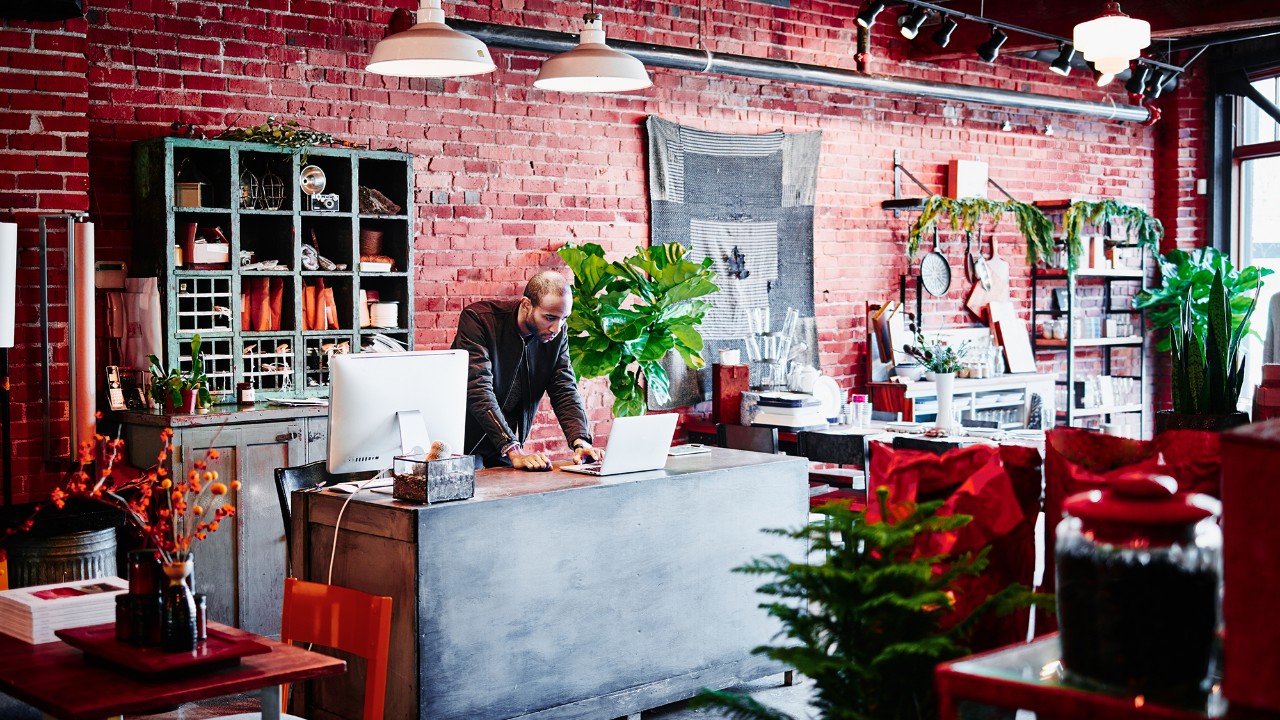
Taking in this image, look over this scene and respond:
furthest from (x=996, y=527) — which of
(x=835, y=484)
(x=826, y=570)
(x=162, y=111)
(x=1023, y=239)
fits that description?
(x=1023, y=239)

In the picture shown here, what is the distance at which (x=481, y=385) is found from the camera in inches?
214

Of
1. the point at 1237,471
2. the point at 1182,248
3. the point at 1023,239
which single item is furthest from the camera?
the point at 1182,248

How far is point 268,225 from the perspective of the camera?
245 inches

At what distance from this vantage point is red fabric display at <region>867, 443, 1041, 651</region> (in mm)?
2412

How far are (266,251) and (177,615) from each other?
372 cm

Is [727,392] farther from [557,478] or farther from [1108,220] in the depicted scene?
[1108,220]

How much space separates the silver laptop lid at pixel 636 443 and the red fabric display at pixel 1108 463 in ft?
6.88

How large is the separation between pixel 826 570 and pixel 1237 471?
759 millimetres

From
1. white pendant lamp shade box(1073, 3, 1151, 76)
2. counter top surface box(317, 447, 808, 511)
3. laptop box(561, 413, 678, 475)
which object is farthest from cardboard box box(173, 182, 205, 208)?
white pendant lamp shade box(1073, 3, 1151, 76)

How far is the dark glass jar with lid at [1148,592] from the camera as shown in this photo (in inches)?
60.9

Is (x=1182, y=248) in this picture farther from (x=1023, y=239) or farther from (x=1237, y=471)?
(x=1237, y=471)

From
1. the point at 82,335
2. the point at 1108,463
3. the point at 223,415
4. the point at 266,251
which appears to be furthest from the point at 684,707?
the point at 266,251

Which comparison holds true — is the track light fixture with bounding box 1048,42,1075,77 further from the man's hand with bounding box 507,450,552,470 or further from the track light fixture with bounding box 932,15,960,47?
the man's hand with bounding box 507,450,552,470

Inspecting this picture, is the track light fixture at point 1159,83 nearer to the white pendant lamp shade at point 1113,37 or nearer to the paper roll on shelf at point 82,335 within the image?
the white pendant lamp shade at point 1113,37
